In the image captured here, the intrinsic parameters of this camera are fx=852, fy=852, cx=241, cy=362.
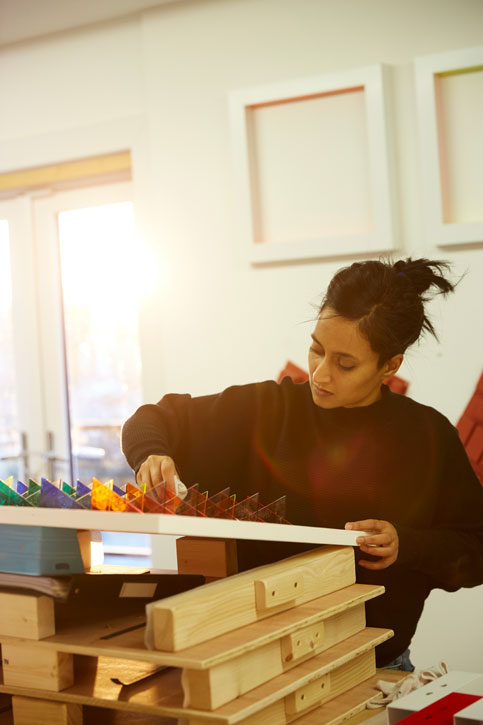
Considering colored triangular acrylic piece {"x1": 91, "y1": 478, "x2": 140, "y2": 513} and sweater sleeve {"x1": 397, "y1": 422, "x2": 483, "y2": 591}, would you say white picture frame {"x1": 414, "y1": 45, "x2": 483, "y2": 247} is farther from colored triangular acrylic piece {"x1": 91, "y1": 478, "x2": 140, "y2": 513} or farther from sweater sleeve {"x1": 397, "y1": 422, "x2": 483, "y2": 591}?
colored triangular acrylic piece {"x1": 91, "y1": 478, "x2": 140, "y2": 513}

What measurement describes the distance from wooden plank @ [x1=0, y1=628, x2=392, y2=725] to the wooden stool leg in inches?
0.4

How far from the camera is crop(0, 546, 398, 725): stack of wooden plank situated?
3.03ft

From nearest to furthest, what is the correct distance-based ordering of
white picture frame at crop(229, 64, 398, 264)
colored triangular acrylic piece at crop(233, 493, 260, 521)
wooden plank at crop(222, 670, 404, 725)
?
1. wooden plank at crop(222, 670, 404, 725)
2. colored triangular acrylic piece at crop(233, 493, 260, 521)
3. white picture frame at crop(229, 64, 398, 264)

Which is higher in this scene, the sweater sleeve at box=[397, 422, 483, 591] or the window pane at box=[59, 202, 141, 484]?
the window pane at box=[59, 202, 141, 484]

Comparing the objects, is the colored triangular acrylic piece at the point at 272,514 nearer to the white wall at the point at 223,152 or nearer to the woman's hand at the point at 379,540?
the woman's hand at the point at 379,540

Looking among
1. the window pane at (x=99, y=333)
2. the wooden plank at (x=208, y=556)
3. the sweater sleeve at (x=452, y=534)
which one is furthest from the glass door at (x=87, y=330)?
the wooden plank at (x=208, y=556)

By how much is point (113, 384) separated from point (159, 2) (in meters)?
1.57

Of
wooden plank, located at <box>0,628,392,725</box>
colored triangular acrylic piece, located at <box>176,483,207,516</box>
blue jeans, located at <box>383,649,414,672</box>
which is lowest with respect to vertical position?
blue jeans, located at <box>383,649,414,672</box>

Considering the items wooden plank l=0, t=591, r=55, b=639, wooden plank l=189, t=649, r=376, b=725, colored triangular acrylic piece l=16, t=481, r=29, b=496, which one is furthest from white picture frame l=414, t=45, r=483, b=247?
wooden plank l=0, t=591, r=55, b=639

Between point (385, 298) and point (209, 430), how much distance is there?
49 centimetres

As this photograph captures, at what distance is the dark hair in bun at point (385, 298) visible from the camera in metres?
1.63

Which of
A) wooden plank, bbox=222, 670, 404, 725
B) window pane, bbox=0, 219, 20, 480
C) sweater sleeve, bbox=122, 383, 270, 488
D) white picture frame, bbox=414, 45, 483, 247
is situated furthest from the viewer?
window pane, bbox=0, 219, 20, 480

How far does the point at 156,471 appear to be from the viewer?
4.47 ft

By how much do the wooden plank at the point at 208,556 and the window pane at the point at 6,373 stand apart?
108 inches
